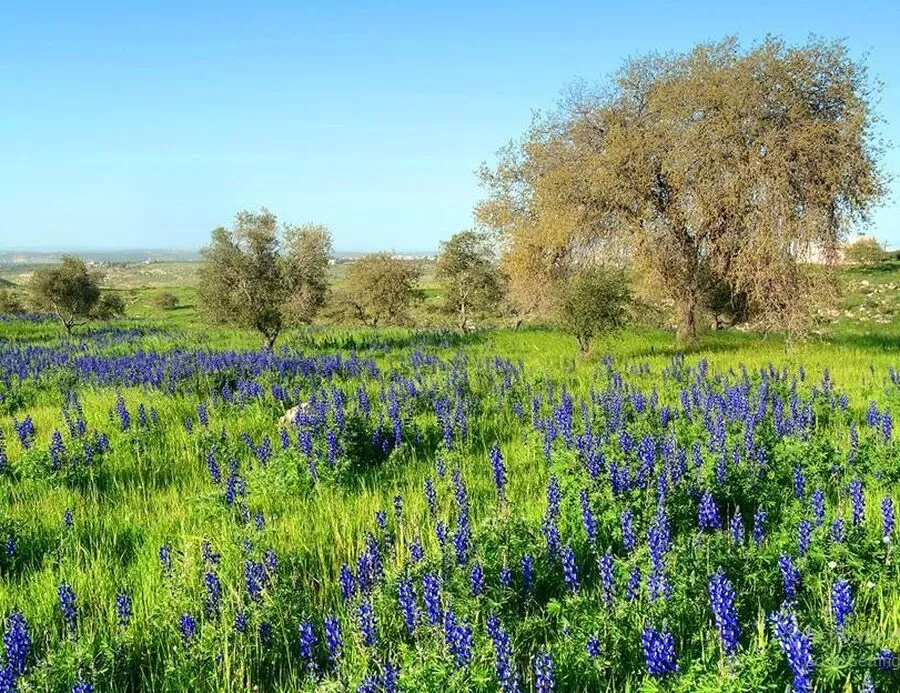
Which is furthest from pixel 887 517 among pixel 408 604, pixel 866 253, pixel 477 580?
pixel 866 253

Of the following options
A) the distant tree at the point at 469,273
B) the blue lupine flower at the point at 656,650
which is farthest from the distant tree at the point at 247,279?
the distant tree at the point at 469,273

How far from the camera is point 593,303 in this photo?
16.9 m

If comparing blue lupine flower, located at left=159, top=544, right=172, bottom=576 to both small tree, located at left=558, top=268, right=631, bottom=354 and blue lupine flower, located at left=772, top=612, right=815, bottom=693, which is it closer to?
blue lupine flower, located at left=772, top=612, right=815, bottom=693

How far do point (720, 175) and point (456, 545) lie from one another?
Result: 17.3 m

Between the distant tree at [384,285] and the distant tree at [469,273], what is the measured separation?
6718 mm

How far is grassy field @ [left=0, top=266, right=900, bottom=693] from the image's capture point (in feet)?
11.8

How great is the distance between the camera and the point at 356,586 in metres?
4.56

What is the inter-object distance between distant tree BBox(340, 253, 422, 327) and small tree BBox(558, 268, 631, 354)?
42239 mm

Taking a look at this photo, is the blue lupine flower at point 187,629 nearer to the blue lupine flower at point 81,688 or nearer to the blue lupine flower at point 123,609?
the blue lupine flower at point 123,609

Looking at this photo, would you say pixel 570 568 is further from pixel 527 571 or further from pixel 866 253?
pixel 866 253

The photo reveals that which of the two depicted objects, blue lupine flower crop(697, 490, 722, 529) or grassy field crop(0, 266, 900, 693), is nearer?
grassy field crop(0, 266, 900, 693)

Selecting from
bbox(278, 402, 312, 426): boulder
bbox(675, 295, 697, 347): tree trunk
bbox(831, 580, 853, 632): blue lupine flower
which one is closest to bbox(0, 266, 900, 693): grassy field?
bbox(831, 580, 853, 632): blue lupine flower

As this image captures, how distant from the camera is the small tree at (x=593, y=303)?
17.0 meters

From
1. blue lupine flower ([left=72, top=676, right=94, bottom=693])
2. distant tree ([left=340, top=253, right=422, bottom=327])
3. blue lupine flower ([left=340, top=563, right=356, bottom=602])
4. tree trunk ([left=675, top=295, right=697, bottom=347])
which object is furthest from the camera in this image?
distant tree ([left=340, top=253, right=422, bottom=327])
